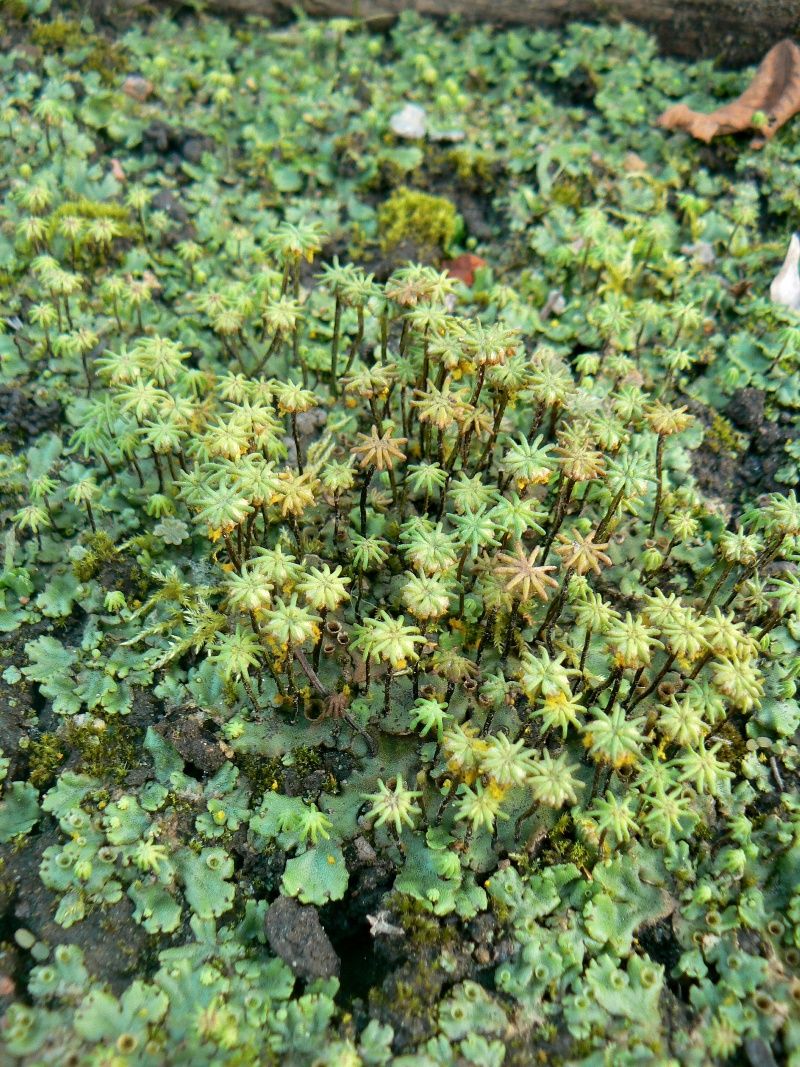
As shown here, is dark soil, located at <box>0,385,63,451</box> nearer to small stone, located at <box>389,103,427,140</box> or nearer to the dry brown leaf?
small stone, located at <box>389,103,427,140</box>

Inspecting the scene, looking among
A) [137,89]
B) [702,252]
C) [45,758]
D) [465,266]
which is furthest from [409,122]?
[45,758]

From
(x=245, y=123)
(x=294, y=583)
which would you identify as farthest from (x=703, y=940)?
(x=245, y=123)

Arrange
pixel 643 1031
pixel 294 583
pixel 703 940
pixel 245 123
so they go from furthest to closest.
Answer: pixel 245 123
pixel 294 583
pixel 703 940
pixel 643 1031

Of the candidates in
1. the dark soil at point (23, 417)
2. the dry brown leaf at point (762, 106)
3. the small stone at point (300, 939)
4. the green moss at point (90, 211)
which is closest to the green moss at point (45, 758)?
the small stone at point (300, 939)

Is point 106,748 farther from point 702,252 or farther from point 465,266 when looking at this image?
point 702,252

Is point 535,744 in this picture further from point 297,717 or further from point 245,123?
point 245,123

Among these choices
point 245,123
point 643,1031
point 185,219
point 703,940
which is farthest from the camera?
point 245,123

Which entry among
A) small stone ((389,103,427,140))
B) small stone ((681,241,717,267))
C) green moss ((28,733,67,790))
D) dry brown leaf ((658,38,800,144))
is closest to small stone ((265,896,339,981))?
green moss ((28,733,67,790))
